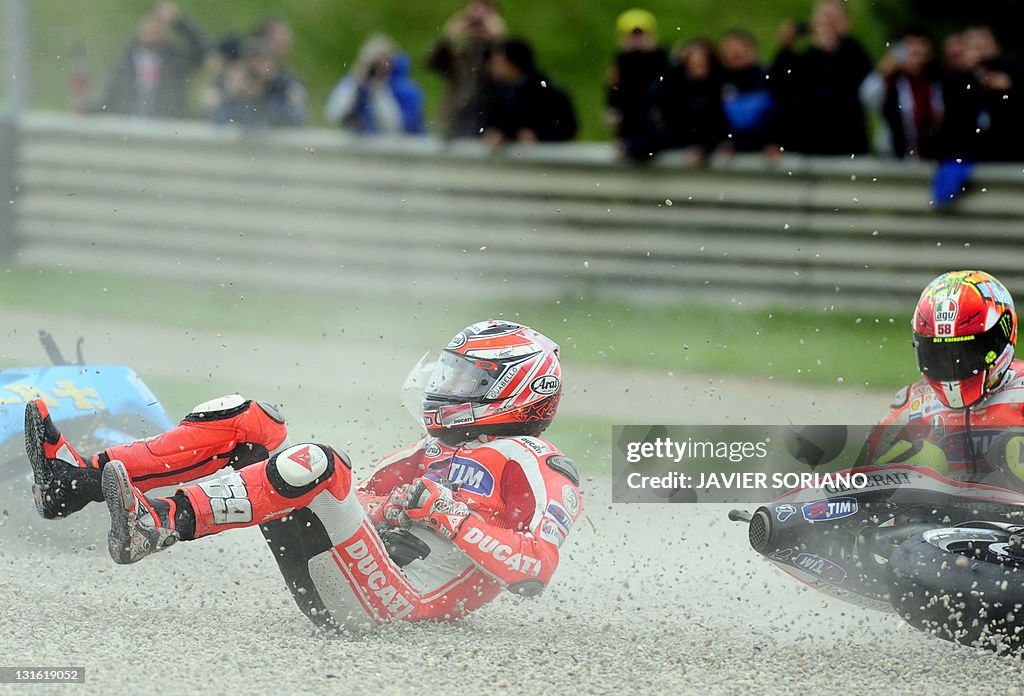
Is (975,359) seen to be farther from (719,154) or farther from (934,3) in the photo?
(934,3)

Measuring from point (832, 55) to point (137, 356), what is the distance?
5.82 metres

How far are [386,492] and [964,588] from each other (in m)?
2.30

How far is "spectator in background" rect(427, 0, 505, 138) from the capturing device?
1098 centimetres

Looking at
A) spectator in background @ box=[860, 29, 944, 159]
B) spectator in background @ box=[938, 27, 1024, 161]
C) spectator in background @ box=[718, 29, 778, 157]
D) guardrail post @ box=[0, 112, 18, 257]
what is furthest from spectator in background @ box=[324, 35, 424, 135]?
spectator in background @ box=[938, 27, 1024, 161]

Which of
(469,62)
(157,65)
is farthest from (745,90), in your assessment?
(157,65)

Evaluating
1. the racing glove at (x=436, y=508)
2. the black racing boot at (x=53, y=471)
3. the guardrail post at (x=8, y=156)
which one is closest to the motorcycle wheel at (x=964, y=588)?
the racing glove at (x=436, y=508)

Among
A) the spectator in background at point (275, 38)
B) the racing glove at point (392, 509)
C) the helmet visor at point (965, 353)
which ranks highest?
the spectator in background at point (275, 38)

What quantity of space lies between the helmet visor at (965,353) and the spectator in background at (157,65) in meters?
8.07

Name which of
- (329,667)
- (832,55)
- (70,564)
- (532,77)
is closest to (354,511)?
(329,667)

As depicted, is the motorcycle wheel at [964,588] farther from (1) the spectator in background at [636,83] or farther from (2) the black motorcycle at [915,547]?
(1) the spectator in background at [636,83]

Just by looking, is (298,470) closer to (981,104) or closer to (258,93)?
(258,93)

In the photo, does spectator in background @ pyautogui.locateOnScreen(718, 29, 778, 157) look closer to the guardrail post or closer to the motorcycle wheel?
the guardrail post

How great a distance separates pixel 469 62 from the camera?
11.0m

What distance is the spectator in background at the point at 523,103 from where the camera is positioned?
34.9 feet
